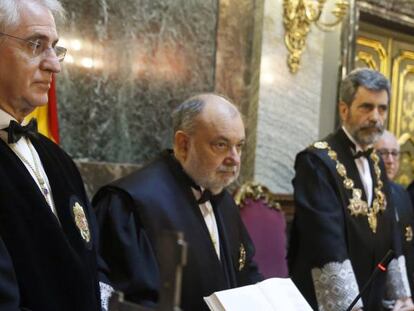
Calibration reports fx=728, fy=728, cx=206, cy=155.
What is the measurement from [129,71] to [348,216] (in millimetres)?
1697

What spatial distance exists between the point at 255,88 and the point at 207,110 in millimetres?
2333

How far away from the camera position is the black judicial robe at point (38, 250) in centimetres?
192

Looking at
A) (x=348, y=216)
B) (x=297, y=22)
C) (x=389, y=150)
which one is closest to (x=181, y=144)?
(x=348, y=216)

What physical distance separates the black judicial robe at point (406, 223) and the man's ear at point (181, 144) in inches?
64.2

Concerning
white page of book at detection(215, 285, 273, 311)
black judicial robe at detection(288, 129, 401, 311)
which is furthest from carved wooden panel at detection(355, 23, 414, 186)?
white page of book at detection(215, 285, 273, 311)

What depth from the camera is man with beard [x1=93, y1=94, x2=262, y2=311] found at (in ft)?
8.77

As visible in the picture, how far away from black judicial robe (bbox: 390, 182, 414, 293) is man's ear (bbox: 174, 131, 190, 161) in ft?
5.35

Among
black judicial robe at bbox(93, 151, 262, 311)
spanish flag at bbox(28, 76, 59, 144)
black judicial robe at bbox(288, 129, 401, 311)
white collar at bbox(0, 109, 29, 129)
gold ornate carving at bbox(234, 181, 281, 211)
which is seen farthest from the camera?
gold ornate carving at bbox(234, 181, 281, 211)

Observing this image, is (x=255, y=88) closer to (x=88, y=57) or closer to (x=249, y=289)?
(x=88, y=57)

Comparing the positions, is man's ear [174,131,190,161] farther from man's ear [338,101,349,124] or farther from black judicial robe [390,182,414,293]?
black judicial robe [390,182,414,293]

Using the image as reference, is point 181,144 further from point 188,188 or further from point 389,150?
point 389,150

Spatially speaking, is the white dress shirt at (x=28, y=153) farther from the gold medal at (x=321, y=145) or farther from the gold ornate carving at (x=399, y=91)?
the gold ornate carving at (x=399, y=91)

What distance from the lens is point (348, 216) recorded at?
12.0 feet

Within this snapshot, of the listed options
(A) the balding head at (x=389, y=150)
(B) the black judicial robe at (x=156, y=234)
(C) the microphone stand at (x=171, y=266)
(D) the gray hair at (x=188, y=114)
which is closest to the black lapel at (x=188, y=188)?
(B) the black judicial robe at (x=156, y=234)
